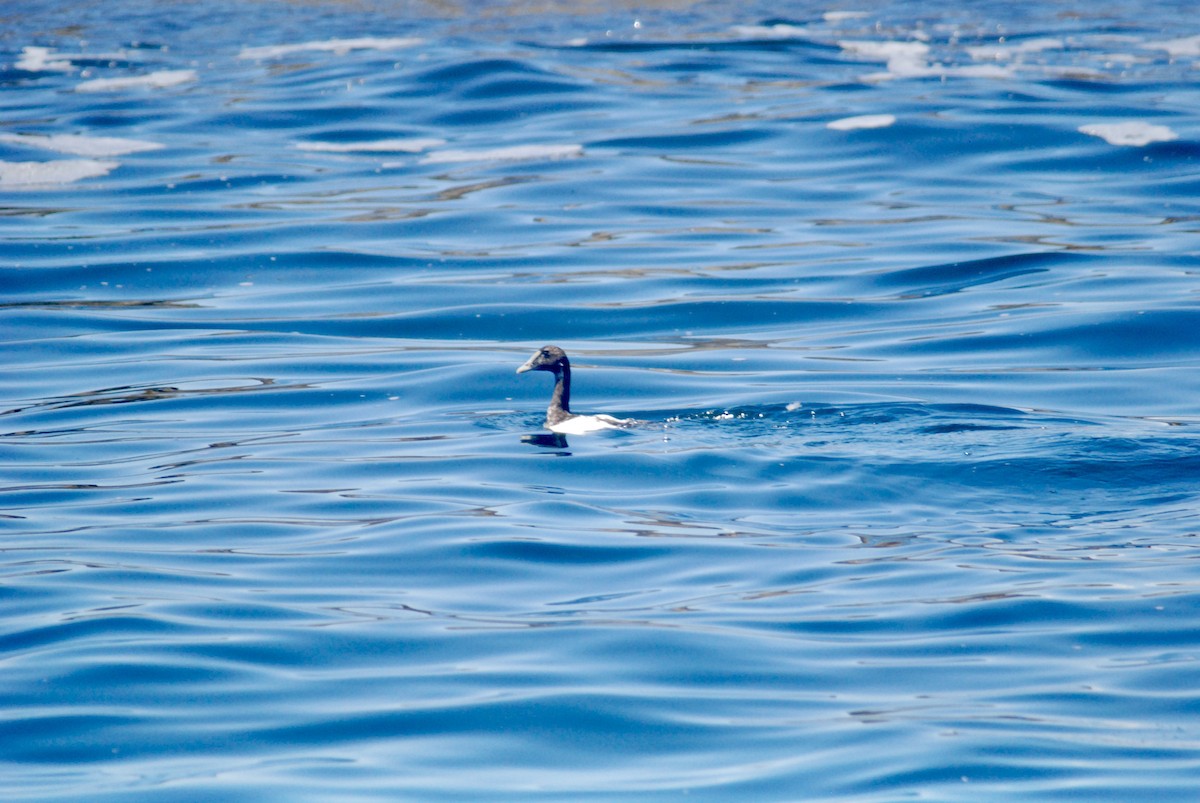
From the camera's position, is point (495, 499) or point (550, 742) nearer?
point (550, 742)

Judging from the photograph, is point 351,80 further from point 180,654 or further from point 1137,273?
point 180,654

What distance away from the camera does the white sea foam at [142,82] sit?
2439cm

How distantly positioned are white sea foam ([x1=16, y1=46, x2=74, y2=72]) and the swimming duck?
1633 centimetres

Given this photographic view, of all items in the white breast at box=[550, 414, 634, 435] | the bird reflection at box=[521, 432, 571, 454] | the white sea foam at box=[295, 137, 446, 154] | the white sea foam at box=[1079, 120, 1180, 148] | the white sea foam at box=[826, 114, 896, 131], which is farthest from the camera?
the white sea foam at box=[826, 114, 896, 131]

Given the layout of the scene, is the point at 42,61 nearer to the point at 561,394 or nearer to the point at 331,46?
the point at 331,46

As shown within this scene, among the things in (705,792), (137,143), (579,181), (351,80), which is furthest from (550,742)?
(351,80)

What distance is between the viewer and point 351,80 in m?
24.6

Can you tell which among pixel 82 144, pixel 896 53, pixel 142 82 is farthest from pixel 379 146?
pixel 896 53

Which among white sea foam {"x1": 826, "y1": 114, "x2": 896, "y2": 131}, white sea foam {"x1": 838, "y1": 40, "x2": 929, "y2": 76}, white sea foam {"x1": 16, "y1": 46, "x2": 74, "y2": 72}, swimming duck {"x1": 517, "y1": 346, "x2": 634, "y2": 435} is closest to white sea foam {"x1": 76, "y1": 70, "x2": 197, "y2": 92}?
white sea foam {"x1": 16, "y1": 46, "x2": 74, "y2": 72}

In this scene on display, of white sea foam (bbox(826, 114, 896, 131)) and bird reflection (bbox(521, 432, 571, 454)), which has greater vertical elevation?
white sea foam (bbox(826, 114, 896, 131))

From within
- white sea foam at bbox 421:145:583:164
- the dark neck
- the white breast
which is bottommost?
the white breast

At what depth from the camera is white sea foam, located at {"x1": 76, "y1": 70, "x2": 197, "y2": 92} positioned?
24.4 metres

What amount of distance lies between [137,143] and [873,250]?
1058 centimetres

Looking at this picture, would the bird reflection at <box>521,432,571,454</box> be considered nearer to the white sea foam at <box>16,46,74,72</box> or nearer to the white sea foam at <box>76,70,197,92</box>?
the white sea foam at <box>76,70,197,92</box>
